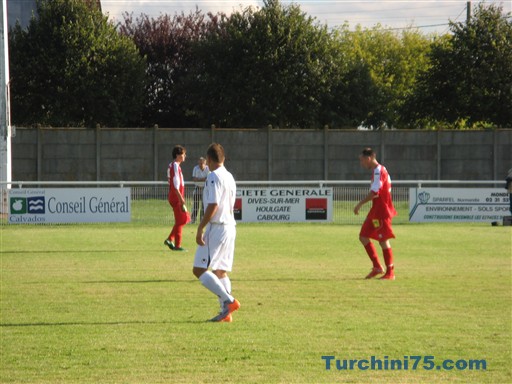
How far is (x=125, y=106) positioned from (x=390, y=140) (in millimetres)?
16392

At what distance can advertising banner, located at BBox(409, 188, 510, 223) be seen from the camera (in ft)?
88.2

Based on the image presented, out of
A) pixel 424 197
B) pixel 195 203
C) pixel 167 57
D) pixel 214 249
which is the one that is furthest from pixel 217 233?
pixel 167 57

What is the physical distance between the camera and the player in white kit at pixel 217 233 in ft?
32.6

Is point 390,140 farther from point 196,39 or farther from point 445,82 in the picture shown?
point 196,39

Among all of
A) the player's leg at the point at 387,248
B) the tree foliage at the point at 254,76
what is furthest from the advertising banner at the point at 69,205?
the tree foliage at the point at 254,76

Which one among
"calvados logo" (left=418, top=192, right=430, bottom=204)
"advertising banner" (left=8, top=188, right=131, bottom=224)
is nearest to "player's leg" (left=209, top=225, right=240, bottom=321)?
"advertising banner" (left=8, top=188, right=131, bottom=224)

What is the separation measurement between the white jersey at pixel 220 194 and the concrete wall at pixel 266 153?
25281 mm

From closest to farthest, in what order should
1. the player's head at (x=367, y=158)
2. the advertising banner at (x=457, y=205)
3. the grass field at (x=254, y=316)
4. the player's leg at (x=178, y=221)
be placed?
1. the grass field at (x=254, y=316)
2. the player's head at (x=367, y=158)
3. the player's leg at (x=178, y=221)
4. the advertising banner at (x=457, y=205)

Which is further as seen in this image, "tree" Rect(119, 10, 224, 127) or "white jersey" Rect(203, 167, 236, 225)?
"tree" Rect(119, 10, 224, 127)

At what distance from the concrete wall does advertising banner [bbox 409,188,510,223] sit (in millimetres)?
8805

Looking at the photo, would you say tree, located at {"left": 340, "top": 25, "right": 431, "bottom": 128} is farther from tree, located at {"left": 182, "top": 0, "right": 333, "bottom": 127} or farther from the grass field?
the grass field

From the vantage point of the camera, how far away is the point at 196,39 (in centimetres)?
5481

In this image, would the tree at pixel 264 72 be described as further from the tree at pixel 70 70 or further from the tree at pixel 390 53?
the tree at pixel 390 53

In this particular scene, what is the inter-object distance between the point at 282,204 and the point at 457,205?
5007 mm
